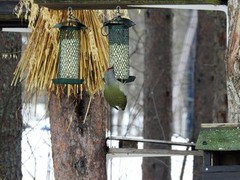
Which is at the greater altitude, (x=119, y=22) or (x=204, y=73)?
(x=119, y=22)

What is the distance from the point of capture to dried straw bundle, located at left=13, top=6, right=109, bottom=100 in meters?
7.68

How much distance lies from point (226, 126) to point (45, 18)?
Answer: 1.98 metres

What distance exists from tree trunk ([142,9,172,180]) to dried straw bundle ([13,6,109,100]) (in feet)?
20.0

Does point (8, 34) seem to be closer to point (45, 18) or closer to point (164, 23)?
point (45, 18)

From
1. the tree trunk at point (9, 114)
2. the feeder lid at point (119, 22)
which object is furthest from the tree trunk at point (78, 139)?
the tree trunk at point (9, 114)

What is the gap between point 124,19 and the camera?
23.9 ft

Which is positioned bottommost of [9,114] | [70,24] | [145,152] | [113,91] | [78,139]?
[145,152]

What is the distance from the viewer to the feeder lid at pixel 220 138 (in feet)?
21.0

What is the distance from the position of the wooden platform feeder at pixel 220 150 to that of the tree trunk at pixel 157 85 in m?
7.18

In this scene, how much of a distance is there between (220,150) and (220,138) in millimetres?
90

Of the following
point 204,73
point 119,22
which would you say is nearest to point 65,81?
point 119,22

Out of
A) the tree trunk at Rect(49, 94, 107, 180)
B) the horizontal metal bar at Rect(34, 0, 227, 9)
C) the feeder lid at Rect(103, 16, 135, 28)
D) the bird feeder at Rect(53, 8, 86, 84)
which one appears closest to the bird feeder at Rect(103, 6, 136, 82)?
the feeder lid at Rect(103, 16, 135, 28)

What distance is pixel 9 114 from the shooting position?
982 centimetres

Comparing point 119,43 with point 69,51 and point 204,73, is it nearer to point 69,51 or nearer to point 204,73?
point 69,51
